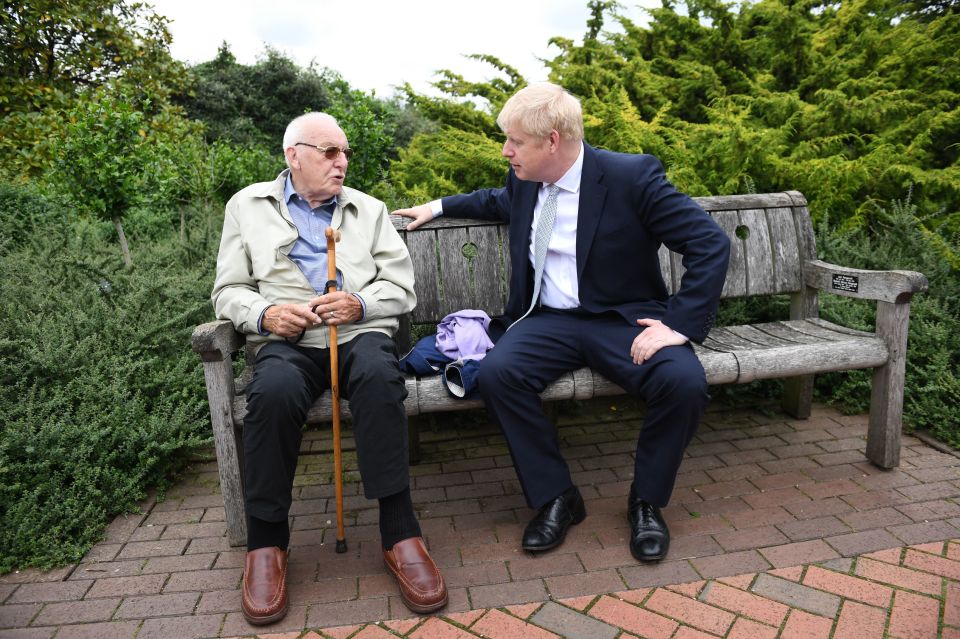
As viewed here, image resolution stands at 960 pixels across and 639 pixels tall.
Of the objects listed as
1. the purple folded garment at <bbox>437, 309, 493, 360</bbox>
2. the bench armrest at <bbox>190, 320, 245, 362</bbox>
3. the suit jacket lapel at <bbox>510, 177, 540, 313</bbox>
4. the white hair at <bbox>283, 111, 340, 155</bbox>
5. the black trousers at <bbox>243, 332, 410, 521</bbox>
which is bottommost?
the black trousers at <bbox>243, 332, 410, 521</bbox>

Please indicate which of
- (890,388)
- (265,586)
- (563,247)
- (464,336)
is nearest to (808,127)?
(890,388)

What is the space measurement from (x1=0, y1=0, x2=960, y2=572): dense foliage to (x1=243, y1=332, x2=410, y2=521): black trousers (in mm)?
Result: 930

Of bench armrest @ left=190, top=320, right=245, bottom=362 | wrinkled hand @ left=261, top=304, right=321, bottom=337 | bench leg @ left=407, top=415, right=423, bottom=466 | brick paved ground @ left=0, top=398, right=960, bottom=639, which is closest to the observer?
brick paved ground @ left=0, top=398, right=960, bottom=639

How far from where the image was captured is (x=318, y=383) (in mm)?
2777

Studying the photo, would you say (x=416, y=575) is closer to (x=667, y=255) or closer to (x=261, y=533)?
(x=261, y=533)

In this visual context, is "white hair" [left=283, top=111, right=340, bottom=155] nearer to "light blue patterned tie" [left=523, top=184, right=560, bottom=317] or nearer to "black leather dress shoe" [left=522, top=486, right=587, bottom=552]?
"light blue patterned tie" [left=523, top=184, right=560, bottom=317]

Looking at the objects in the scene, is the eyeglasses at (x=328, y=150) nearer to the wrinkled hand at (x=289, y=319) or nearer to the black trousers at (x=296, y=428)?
the wrinkled hand at (x=289, y=319)

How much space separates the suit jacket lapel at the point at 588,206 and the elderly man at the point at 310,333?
766 mm

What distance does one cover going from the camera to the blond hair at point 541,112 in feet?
9.25

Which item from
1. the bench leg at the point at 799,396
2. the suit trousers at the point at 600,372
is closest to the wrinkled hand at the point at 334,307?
the suit trousers at the point at 600,372

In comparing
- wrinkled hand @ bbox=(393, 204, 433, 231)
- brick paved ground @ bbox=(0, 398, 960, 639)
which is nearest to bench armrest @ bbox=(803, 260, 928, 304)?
brick paved ground @ bbox=(0, 398, 960, 639)

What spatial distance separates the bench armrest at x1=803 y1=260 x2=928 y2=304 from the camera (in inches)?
119

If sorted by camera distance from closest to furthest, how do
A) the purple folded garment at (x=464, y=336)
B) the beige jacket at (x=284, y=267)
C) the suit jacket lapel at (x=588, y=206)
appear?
the beige jacket at (x=284, y=267)
the suit jacket lapel at (x=588, y=206)
the purple folded garment at (x=464, y=336)

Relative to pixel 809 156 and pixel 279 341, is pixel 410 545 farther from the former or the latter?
pixel 809 156
